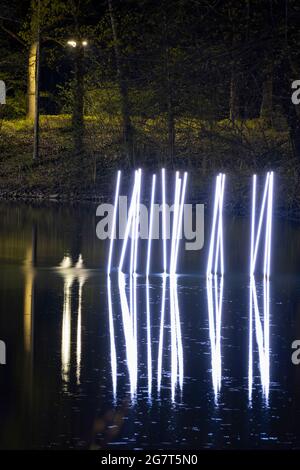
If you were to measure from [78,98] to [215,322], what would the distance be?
34.7 meters

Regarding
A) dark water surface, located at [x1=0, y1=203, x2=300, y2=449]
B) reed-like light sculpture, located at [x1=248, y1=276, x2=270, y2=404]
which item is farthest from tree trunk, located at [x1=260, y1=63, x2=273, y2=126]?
reed-like light sculpture, located at [x1=248, y1=276, x2=270, y2=404]

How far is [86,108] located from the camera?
48625 mm

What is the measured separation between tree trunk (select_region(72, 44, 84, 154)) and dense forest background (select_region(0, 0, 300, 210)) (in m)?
0.05

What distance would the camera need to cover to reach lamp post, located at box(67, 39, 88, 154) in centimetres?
4919

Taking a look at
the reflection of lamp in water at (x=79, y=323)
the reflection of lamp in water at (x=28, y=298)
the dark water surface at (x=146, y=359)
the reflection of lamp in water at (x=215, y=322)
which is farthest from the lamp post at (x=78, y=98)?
the reflection of lamp in water at (x=215, y=322)

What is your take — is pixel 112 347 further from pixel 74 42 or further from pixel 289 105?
pixel 74 42

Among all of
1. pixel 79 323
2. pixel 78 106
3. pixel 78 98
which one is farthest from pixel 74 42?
pixel 79 323

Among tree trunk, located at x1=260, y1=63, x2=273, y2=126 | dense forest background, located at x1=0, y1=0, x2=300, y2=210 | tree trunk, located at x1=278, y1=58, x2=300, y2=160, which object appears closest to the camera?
dense forest background, located at x1=0, y1=0, x2=300, y2=210

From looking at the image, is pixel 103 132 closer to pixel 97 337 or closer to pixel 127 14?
pixel 127 14

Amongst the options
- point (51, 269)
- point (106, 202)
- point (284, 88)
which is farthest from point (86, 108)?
point (51, 269)

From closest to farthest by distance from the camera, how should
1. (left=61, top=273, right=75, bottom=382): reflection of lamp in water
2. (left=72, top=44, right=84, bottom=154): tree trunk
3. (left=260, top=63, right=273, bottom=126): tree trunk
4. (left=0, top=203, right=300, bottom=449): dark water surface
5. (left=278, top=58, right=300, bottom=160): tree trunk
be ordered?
(left=0, top=203, right=300, bottom=449): dark water surface < (left=61, top=273, right=75, bottom=382): reflection of lamp in water < (left=278, top=58, right=300, bottom=160): tree trunk < (left=260, top=63, right=273, bottom=126): tree trunk < (left=72, top=44, right=84, bottom=154): tree trunk

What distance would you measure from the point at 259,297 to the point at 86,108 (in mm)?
31340

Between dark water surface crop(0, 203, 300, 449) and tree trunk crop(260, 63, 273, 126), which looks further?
tree trunk crop(260, 63, 273, 126)

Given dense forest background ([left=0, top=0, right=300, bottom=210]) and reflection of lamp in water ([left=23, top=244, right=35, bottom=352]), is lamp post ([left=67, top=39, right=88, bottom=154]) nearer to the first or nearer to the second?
dense forest background ([left=0, top=0, right=300, bottom=210])
